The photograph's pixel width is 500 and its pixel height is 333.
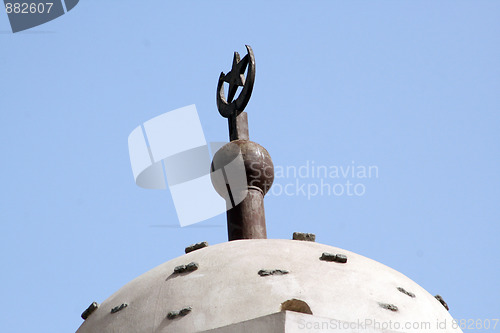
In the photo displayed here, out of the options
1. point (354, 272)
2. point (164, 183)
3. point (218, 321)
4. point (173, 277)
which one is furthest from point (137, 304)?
point (164, 183)

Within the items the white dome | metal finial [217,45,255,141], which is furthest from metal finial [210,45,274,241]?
the white dome

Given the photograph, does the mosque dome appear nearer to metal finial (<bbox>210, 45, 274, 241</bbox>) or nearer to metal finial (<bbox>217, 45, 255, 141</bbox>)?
metal finial (<bbox>210, 45, 274, 241</bbox>)

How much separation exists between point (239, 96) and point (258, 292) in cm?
389

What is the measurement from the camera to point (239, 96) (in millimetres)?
12500

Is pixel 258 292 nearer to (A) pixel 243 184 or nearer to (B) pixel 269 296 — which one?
(B) pixel 269 296

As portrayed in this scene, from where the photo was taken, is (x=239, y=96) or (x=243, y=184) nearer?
(x=243, y=184)

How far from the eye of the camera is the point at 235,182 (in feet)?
38.0

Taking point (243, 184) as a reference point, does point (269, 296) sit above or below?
below

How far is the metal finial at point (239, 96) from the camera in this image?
12.3 meters

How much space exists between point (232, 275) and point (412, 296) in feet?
6.18

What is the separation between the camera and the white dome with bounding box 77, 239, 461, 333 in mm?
9125

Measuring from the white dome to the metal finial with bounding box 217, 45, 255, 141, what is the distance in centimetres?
222

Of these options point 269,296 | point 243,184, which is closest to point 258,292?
point 269,296

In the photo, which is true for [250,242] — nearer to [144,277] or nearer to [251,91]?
[144,277]
